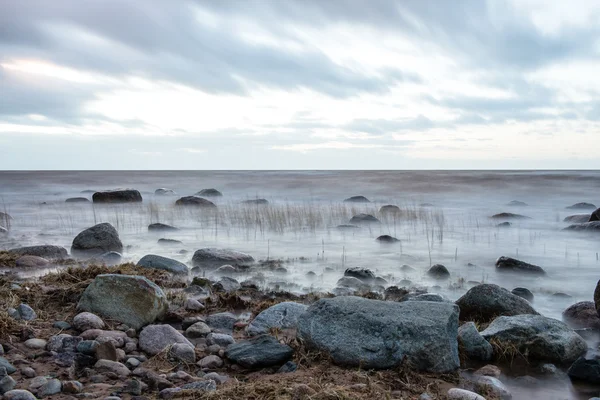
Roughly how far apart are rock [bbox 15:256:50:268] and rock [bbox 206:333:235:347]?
619 cm

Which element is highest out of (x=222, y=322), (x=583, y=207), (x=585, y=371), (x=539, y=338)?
(x=222, y=322)

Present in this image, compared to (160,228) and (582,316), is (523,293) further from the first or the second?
(160,228)

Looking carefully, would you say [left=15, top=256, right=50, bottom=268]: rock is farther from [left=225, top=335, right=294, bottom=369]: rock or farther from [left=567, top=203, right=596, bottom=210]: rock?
[left=567, top=203, right=596, bottom=210]: rock

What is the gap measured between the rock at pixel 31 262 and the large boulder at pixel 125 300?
16.1 ft

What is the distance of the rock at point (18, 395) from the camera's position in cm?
396

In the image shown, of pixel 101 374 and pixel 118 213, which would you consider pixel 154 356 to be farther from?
pixel 118 213

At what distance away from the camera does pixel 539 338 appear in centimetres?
621

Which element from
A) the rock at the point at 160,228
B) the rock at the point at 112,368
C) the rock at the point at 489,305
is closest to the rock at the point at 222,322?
the rock at the point at 112,368

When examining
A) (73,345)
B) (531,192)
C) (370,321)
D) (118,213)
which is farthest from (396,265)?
(531,192)

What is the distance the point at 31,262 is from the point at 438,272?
797cm

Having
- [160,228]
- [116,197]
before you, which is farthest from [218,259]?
[116,197]

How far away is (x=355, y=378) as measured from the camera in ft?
15.8

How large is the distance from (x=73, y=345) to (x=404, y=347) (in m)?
3.08

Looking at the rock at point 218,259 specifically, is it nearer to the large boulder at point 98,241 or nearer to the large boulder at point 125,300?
the large boulder at point 98,241
